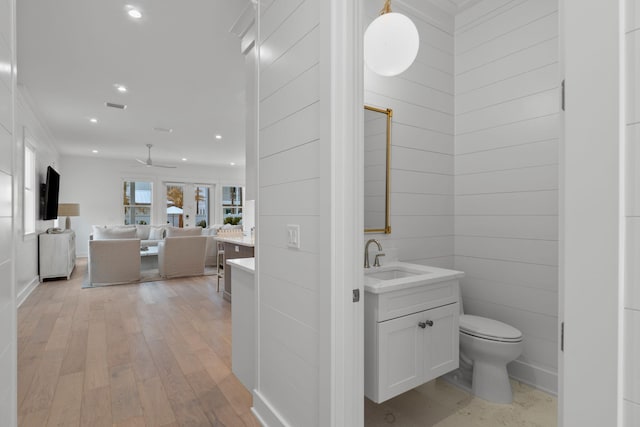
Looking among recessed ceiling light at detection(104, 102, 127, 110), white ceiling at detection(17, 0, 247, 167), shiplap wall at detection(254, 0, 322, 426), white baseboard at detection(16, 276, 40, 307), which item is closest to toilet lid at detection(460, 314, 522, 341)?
shiplap wall at detection(254, 0, 322, 426)

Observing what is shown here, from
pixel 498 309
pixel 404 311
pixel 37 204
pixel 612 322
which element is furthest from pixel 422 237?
pixel 37 204

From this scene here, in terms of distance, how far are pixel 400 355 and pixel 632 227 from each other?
1.34 meters

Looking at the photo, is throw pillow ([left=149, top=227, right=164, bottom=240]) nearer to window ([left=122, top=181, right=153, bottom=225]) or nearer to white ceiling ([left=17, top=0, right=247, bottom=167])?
window ([left=122, top=181, right=153, bottom=225])

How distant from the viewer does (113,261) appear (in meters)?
5.46

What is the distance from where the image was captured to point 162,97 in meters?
4.52

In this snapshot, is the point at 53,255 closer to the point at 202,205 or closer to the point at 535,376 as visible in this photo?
the point at 202,205

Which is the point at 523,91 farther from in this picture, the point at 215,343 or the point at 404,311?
the point at 215,343

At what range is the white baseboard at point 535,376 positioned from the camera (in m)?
2.21

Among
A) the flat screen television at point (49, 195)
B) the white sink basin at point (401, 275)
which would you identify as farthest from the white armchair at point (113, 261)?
the white sink basin at point (401, 275)

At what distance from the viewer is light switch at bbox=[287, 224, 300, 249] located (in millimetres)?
1601

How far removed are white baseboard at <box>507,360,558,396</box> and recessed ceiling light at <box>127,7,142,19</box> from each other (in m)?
3.88

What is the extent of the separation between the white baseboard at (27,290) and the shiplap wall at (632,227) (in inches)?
227

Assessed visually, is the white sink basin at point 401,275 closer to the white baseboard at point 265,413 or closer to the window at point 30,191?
the white baseboard at point 265,413

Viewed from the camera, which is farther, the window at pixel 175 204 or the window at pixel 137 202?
the window at pixel 175 204
